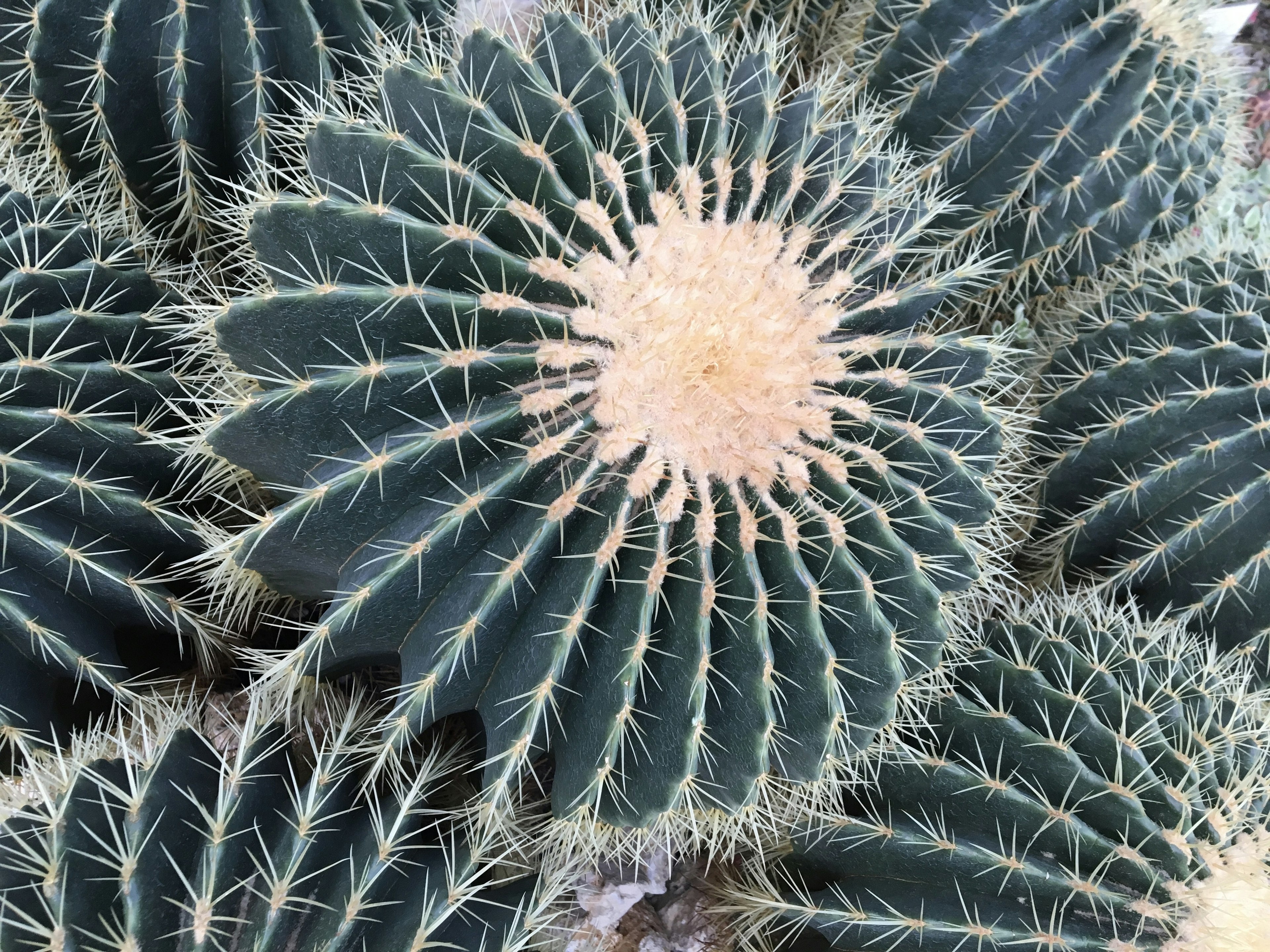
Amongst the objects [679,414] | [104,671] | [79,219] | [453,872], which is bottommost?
[104,671]

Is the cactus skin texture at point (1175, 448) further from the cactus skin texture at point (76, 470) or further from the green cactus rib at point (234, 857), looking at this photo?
the cactus skin texture at point (76, 470)

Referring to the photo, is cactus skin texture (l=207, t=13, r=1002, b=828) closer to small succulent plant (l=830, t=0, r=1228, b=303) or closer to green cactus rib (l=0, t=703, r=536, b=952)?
green cactus rib (l=0, t=703, r=536, b=952)

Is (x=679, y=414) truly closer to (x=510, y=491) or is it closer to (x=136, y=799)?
(x=510, y=491)

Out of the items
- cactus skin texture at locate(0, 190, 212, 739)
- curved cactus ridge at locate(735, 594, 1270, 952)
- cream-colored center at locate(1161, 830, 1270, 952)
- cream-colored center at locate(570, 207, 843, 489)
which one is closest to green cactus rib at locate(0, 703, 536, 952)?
cactus skin texture at locate(0, 190, 212, 739)

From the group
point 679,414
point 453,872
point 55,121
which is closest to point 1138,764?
point 679,414

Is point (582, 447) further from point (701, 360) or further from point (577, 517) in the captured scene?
Result: point (701, 360)
